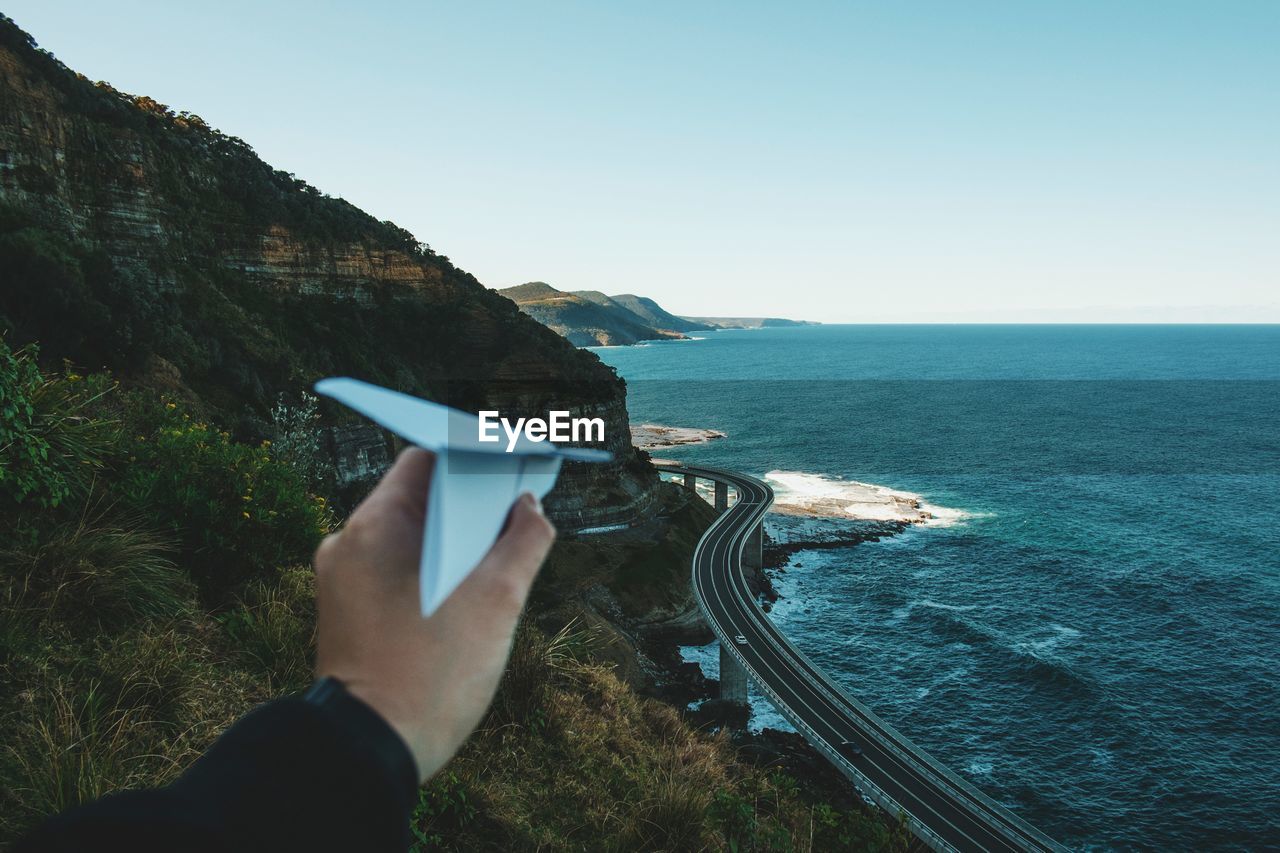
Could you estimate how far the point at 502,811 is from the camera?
8.52 m

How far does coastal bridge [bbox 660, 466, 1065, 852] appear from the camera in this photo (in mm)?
32406

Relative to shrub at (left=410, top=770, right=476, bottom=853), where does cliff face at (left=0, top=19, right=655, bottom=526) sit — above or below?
above

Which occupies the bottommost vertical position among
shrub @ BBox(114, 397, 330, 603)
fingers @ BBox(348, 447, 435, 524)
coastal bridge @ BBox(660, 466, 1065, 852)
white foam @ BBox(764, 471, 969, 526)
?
coastal bridge @ BBox(660, 466, 1065, 852)

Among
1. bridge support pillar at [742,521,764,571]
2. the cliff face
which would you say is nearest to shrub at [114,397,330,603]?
the cliff face

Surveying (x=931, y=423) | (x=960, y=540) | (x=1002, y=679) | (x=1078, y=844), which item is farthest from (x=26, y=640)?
(x=931, y=423)

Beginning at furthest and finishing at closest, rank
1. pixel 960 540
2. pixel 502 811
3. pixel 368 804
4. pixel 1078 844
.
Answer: pixel 960 540, pixel 1078 844, pixel 502 811, pixel 368 804

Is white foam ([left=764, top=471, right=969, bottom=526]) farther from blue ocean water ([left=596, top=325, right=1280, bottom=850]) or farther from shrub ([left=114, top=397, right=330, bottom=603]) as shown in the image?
shrub ([left=114, top=397, right=330, bottom=603])

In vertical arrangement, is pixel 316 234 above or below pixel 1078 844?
above

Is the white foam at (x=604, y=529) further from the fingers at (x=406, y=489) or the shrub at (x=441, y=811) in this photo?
the fingers at (x=406, y=489)

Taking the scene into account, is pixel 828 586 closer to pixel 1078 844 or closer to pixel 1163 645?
pixel 1163 645

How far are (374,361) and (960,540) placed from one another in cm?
6715

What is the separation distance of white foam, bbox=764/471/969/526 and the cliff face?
2970 centimetres

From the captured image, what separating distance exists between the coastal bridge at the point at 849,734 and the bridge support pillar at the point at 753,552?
8448 millimetres

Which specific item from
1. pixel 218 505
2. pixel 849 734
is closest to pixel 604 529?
pixel 849 734
